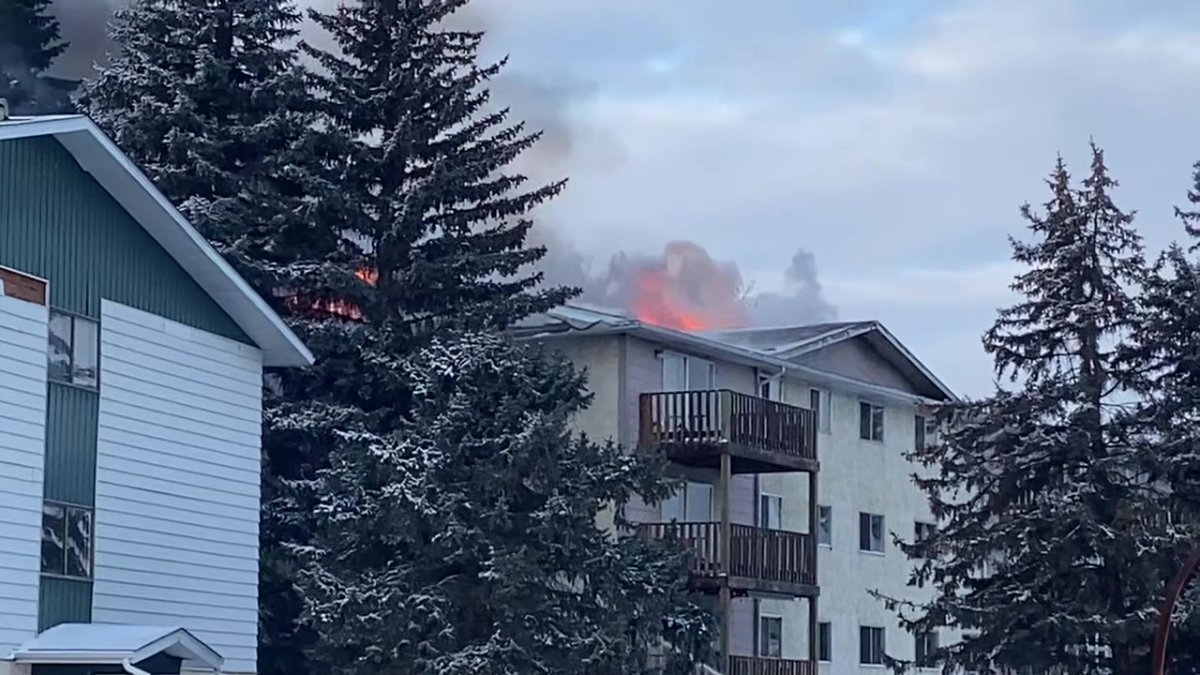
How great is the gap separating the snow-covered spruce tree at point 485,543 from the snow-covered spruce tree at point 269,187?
2.42 meters

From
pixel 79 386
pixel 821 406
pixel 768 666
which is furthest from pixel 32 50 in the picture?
pixel 79 386

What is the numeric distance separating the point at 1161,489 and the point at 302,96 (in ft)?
53.2

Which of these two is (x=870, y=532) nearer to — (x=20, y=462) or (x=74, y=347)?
(x=74, y=347)

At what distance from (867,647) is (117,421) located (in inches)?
882

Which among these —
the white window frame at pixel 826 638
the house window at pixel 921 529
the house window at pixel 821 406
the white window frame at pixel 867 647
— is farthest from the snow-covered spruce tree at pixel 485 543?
the house window at pixel 921 529

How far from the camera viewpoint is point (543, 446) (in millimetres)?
27266

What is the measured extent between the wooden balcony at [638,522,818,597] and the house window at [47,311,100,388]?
11965mm

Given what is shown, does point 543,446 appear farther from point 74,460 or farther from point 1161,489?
point 1161,489

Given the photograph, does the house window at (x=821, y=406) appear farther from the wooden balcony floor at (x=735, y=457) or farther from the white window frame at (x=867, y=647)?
the white window frame at (x=867, y=647)

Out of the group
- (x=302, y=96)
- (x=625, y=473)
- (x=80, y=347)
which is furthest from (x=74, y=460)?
(x=302, y=96)

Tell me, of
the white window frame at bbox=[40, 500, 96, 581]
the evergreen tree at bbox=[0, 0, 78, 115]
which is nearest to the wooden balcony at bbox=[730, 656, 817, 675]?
the white window frame at bbox=[40, 500, 96, 581]

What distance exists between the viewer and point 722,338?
4353 cm

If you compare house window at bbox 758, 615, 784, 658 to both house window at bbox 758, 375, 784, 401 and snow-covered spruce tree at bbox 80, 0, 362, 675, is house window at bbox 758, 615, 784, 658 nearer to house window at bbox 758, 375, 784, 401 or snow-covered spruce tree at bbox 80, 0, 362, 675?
house window at bbox 758, 375, 784, 401

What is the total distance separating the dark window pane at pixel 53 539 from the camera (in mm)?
23000
